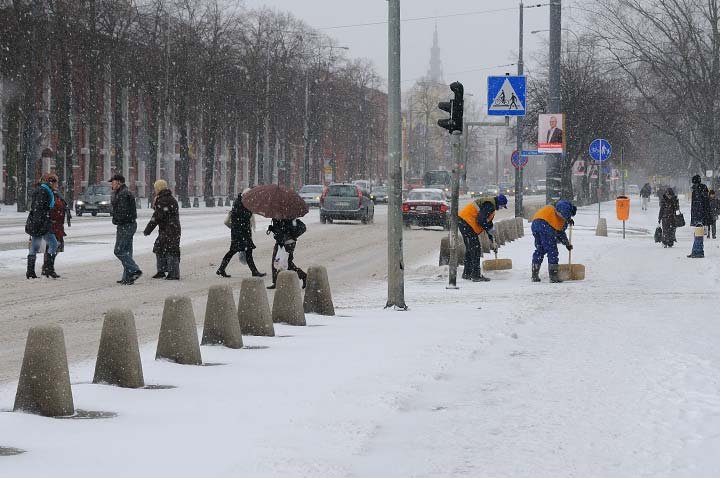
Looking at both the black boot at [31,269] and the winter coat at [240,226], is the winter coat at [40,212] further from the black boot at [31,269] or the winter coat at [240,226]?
the winter coat at [240,226]

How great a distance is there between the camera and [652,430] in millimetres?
7574

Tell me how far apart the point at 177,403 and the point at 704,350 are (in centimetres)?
560

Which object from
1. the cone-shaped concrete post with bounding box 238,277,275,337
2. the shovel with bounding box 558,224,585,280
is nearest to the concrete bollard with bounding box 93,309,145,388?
the cone-shaped concrete post with bounding box 238,277,275,337

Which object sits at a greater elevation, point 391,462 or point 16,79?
point 16,79

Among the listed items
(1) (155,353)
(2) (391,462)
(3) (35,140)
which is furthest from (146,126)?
(2) (391,462)

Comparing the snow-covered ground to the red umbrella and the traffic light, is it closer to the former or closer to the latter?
the traffic light

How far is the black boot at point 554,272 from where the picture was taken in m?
19.4

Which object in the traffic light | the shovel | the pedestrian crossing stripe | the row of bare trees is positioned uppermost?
the row of bare trees

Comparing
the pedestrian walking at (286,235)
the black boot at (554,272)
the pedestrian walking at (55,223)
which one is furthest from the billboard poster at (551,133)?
the pedestrian walking at (55,223)

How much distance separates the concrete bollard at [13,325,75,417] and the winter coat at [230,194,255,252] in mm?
12359

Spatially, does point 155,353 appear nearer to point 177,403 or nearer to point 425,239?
point 177,403

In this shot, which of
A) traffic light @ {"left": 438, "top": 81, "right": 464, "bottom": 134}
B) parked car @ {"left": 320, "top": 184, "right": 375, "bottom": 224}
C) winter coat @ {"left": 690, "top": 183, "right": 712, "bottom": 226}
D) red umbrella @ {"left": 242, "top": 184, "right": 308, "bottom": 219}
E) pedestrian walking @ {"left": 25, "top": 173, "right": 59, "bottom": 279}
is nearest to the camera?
traffic light @ {"left": 438, "top": 81, "right": 464, "bottom": 134}

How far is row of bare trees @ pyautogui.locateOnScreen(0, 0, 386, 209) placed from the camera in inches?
1873

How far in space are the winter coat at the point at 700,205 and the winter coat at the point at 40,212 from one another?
49.1 feet
